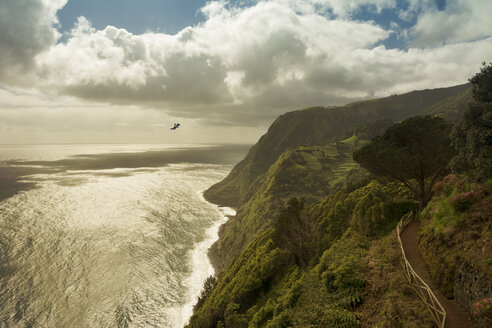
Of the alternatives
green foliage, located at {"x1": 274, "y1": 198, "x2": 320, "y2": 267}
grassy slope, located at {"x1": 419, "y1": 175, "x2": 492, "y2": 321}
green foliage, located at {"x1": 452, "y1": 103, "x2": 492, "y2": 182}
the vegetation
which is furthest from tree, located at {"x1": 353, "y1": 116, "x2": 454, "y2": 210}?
green foliage, located at {"x1": 274, "y1": 198, "x2": 320, "y2": 267}

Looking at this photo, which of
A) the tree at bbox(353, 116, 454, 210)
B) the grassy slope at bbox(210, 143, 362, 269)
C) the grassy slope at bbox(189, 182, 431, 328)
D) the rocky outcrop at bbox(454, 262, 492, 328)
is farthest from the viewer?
the grassy slope at bbox(210, 143, 362, 269)

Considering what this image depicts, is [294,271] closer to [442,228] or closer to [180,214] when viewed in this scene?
[442,228]

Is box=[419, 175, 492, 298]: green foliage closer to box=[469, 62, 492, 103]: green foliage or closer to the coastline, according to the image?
box=[469, 62, 492, 103]: green foliage

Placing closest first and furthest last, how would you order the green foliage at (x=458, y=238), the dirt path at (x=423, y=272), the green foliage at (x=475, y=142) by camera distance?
the dirt path at (x=423, y=272) < the green foliage at (x=458, y=238) < the green foliage at (x=475, y=142)

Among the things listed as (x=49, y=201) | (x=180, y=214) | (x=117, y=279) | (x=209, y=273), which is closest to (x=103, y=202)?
(x=49, y=201)

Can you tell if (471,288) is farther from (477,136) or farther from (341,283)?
(477,136)

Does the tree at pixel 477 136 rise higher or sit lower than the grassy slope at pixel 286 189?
higher

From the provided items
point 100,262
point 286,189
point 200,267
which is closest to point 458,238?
point 200,267

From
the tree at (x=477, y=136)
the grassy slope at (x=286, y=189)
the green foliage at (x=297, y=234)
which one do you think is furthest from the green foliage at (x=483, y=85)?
the grassy slope at (x=286, y=189)

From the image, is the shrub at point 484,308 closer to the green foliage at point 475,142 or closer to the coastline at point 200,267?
the green foliage at point 475,142
